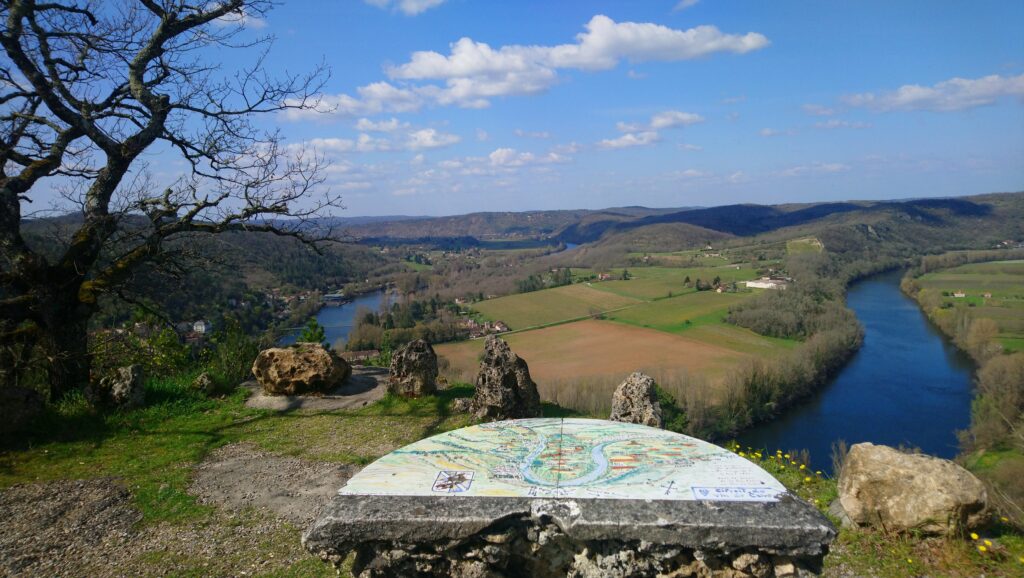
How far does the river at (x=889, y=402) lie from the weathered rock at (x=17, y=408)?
29.0 meters

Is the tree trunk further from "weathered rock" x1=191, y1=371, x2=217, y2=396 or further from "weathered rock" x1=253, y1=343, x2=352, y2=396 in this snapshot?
"weathered rock" x1=253, y1=343, x2=352, y2=396

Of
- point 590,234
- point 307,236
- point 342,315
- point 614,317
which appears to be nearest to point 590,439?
point 307,236

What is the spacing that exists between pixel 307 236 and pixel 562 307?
51086 mm

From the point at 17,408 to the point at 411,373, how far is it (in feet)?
20.6

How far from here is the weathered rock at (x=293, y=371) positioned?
11297 mm

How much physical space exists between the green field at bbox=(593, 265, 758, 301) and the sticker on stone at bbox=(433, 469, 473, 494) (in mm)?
63746

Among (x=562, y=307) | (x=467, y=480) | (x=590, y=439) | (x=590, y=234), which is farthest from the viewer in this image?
(x=590, y=234)

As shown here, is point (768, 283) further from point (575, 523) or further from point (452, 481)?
point (575, 523)

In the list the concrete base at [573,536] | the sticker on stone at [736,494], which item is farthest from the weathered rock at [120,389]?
the sticker on stone at [736,494]

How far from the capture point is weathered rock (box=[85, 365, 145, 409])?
985 centimetres

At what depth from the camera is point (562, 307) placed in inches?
2415

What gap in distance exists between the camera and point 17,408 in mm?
8594

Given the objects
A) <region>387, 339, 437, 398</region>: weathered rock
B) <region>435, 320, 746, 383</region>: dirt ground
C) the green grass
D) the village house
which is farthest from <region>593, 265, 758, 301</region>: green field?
<region>387, 339, 437, 398</region>: weathered rock

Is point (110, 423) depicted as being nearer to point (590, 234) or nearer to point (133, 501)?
point (133, 501)
